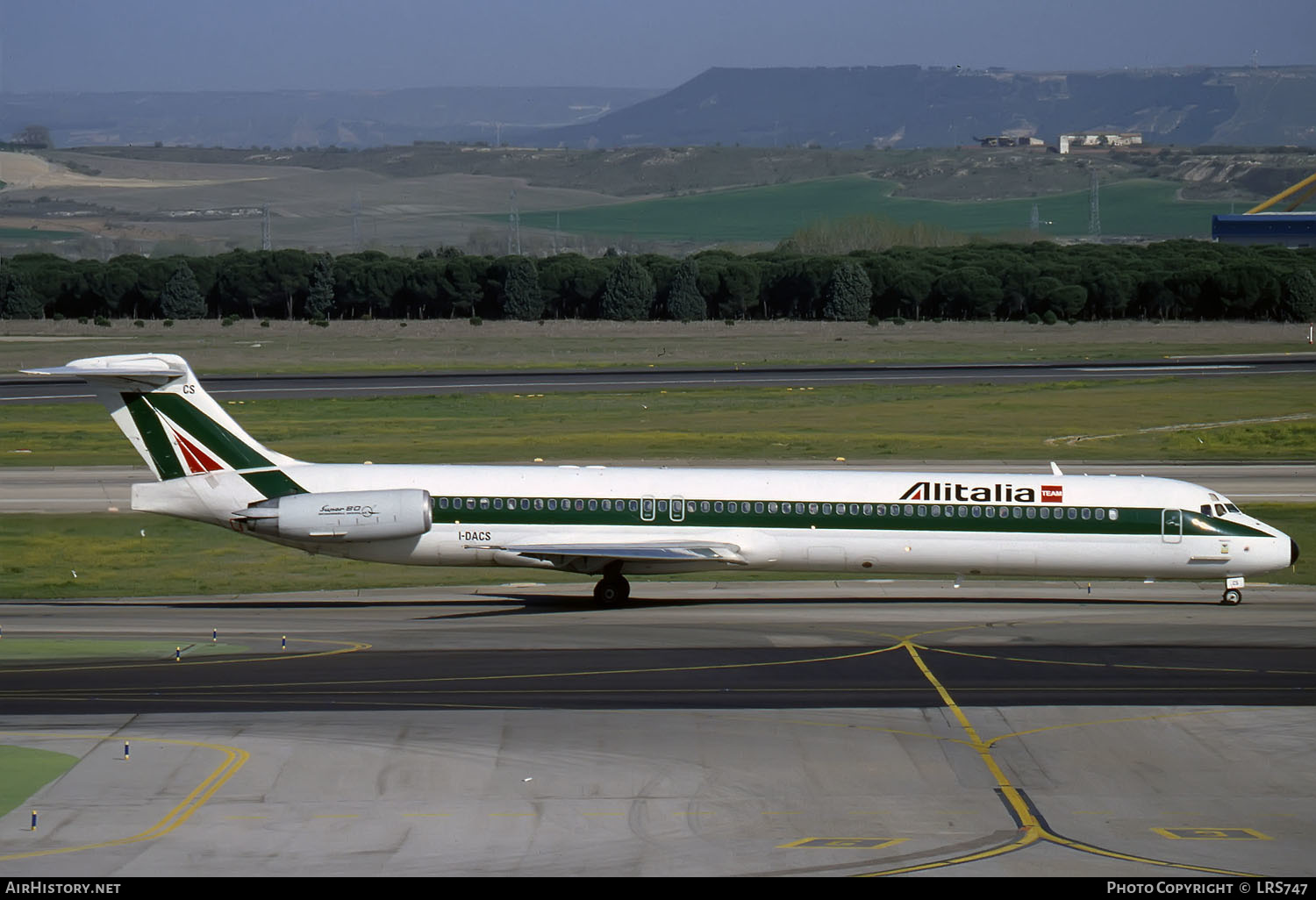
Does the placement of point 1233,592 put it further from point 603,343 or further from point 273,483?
point 603,343

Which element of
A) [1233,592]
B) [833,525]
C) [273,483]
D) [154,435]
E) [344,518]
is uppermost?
[154,435]

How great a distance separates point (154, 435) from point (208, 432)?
1.20 m

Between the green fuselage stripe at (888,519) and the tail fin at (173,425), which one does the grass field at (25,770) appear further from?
the green fuselage stripe at (888,519)

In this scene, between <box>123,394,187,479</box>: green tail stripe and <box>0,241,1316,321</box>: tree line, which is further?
<box>0,241,1316,321</box>: tree line

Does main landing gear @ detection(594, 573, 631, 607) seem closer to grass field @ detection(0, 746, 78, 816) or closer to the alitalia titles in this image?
the alitalia titles

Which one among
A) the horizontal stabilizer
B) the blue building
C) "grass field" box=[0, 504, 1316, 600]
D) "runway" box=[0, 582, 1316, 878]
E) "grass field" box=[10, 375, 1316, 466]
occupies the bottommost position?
"grass field" box=[0, 504, 1316, 600]

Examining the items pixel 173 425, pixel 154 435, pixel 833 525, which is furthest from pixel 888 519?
pixel 154 435

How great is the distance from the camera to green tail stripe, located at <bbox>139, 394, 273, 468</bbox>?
1296 inches

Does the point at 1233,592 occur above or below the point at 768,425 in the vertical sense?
above

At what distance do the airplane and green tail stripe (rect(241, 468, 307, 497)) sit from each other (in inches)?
1.5

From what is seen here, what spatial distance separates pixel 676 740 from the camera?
2183cm

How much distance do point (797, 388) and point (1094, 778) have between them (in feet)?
190

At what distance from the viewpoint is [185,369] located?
32.6 meters

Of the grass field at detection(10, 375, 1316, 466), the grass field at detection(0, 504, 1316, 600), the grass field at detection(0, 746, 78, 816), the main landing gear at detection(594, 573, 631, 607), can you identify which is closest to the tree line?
the grass field at detection(10, 375, 1316, 466)
